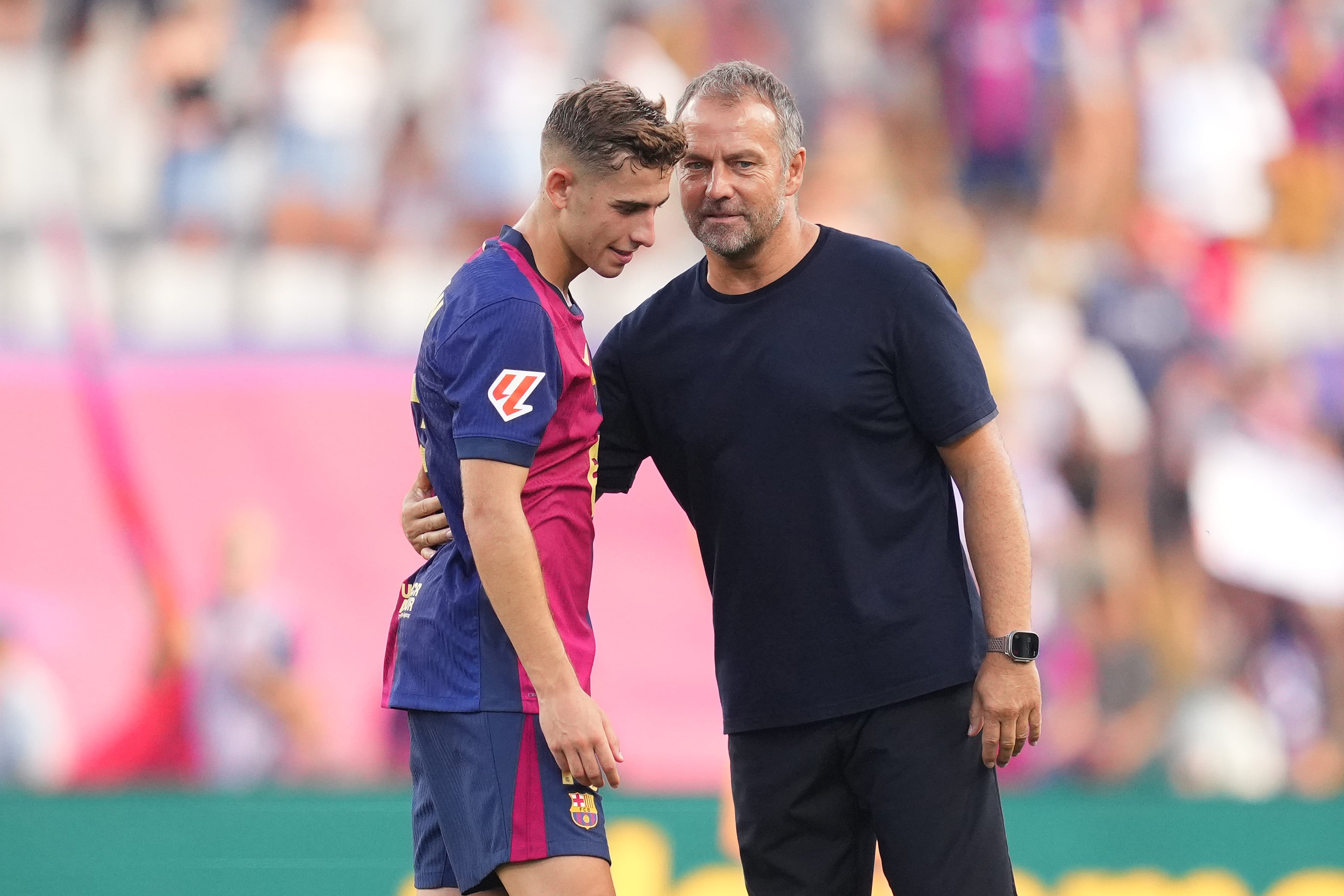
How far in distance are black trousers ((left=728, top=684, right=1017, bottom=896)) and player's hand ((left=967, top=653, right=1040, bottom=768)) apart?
0.03 m

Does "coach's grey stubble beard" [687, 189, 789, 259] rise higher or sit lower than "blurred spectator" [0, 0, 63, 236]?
lower

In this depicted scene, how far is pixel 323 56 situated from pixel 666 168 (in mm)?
4854

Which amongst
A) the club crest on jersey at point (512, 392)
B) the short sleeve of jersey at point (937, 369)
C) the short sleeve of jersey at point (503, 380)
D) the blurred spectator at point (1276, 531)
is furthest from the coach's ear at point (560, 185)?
the blurred spectator at point (1276, 531)

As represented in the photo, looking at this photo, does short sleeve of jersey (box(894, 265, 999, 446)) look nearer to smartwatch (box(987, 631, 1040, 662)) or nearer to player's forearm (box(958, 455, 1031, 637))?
player's forearm (box(958, 455, 1031, 637))

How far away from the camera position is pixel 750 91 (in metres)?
2.69

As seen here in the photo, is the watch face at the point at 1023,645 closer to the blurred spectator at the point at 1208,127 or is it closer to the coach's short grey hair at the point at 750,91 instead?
the coach's short grey hair at the point at 750,91

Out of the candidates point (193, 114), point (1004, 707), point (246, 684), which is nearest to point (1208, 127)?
point (193, 114)

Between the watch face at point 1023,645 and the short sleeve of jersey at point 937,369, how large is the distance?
354 mm

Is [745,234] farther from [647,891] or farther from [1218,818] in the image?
[1218,818]

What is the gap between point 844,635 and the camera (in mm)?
2645

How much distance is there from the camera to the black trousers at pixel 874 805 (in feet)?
8.55

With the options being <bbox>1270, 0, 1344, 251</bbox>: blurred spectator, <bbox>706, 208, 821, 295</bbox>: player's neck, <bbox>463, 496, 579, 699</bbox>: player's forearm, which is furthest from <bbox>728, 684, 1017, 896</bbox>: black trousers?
<bbox>1270, 0, 1344, 251</bbox>: blurred spectator

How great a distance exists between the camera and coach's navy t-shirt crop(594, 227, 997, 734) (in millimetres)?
2631

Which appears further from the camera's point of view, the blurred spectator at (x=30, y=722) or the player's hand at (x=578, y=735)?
the blurred spectator at (x=30, y=722)
